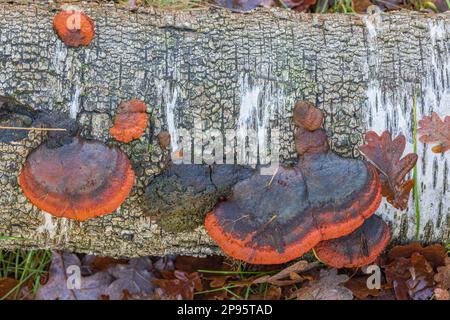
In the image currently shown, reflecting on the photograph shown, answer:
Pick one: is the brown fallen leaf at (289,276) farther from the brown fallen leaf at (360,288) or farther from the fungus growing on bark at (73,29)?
the fungus growing on bark at (73,29)

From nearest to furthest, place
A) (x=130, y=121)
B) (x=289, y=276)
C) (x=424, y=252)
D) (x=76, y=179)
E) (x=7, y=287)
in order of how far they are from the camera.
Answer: (x=76, y=179)
(x=130, y=121)
(x=424, y=252)
(x=289, y=276)
(x=7, y=287)

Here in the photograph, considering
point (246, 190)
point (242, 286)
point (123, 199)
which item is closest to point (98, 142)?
point (123, 199)

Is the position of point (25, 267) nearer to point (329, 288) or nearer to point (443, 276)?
point (329, 288)

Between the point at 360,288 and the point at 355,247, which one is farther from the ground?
the point at 355,247

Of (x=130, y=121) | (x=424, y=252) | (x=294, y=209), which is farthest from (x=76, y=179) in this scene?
(x=424, y=252)

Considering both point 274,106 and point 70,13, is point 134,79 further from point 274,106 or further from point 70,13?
point 274,106

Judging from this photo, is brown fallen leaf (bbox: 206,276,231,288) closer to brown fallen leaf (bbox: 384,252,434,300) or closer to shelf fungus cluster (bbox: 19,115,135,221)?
brown fallen leaf (bbox: 384,252,434,300)

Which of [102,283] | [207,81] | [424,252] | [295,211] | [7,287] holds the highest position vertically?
[207,81]

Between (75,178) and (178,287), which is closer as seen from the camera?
(75,178)
